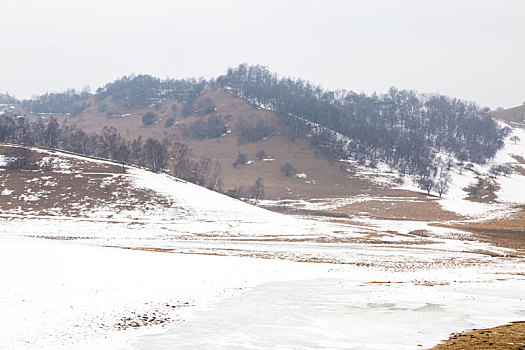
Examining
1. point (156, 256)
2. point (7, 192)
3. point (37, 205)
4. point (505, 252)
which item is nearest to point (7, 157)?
point (7, 192)

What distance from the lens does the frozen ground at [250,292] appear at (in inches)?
685

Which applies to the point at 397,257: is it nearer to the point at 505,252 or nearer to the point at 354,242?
the point at 354,242

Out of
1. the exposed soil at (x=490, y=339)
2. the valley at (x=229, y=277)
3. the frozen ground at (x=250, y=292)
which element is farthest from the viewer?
the valley at (x=229, y=277)

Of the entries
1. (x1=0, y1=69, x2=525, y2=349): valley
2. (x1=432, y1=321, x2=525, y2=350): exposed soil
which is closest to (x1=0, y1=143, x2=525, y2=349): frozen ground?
(x1=0, y1=69, x2=525, y2=349): valley

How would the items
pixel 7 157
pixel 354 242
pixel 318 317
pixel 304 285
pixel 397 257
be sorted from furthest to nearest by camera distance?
pixel 7 157 → pixel 354 242 → pixel 397 257 → pixel 304 285 → pixel 318 317

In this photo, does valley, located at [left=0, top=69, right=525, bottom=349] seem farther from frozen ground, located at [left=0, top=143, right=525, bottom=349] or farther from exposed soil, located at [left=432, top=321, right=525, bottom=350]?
exposed soil, located at [left=432, top=321, right=525, bottom=350]

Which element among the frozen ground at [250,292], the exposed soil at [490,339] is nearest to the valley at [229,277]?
the frozen ground at [250,292]

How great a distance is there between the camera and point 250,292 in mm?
27609

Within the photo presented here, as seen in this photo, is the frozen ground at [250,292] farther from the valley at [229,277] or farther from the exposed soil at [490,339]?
the exposed soil at [490,339]

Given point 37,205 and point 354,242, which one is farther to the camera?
point 37,205

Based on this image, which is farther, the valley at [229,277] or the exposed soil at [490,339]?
the valley at [229,277]

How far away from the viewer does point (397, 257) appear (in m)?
48.6

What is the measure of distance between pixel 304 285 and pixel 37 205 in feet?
257

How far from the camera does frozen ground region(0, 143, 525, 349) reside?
17.4m
